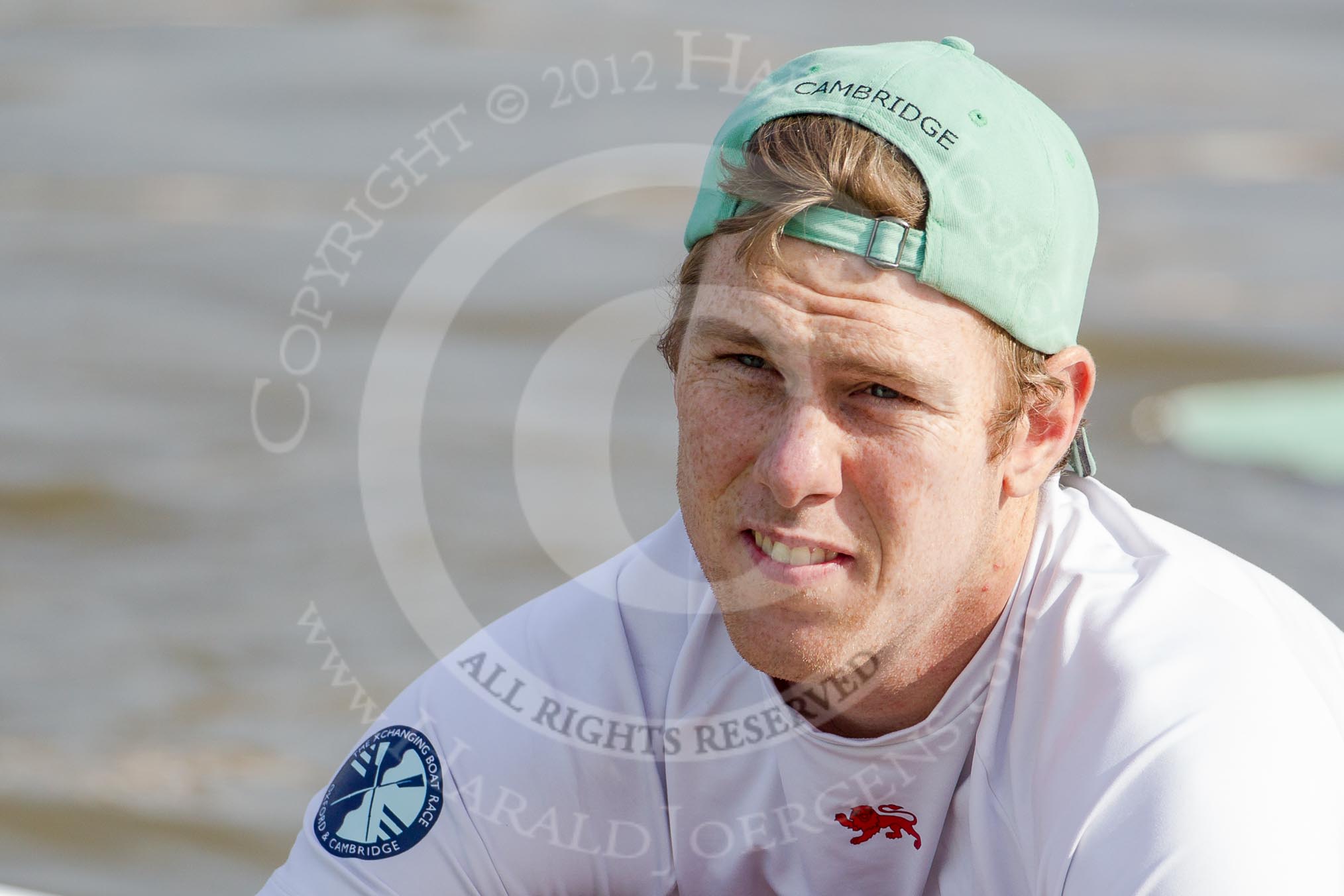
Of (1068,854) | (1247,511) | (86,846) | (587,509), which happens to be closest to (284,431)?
(587,509)

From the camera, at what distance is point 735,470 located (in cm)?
219

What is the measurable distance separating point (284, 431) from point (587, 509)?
4.11 ft

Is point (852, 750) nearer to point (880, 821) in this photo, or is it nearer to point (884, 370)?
point (880, 821)

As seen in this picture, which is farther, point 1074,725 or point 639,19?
point 639,19

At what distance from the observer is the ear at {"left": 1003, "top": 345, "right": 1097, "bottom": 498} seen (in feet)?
7.43

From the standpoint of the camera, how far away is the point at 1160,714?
201cm

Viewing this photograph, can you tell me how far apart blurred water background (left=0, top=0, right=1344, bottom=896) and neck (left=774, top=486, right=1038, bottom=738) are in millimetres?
2181

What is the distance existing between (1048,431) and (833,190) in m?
0.49

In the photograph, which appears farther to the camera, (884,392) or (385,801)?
(385,801)

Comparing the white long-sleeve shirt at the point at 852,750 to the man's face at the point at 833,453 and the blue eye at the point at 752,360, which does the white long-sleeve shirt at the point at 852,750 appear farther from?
the blue eye at the point at 752,360

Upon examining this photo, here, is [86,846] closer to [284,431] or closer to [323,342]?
[284,431]

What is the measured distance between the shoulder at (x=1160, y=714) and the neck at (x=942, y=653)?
0.14ft

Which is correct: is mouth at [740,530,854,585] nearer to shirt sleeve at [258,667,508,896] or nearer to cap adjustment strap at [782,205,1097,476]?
cap adjustment strap at [782,205,1097,476]

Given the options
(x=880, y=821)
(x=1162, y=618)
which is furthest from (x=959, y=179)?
(x=880, y=821)
